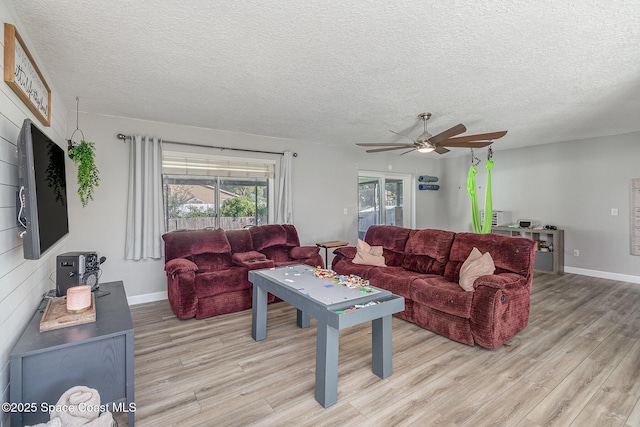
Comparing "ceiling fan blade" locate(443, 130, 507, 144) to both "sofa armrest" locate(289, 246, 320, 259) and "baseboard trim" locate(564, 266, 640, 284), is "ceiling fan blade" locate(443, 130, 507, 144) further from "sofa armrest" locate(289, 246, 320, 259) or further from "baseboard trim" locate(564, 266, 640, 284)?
"baseboard trim" locate(564, 266, 640, 284)

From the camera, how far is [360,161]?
20.0 feet

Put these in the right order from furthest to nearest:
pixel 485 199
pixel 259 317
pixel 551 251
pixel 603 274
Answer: pixel 485 199 < pixel 551 251 < pixel 603 274 < pixel 259 317

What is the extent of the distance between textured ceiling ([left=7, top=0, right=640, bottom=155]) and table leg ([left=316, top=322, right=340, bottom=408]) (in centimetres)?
195

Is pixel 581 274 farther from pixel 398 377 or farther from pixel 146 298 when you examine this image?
pixel 146 298

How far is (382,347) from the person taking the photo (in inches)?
90.5

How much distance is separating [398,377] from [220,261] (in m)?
2.63

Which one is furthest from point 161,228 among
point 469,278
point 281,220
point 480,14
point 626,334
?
point 626,334

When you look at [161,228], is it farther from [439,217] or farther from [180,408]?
[439,217]

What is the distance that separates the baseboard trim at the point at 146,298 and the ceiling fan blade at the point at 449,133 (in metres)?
3.94

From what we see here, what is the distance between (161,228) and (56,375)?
105 inches

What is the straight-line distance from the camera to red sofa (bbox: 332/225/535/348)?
271 cm

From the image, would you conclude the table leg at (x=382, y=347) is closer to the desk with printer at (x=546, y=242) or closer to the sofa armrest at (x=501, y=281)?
the sofa armrest at (x=501, y=281)

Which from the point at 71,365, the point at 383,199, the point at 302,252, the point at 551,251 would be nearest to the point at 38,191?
the point at 71,365

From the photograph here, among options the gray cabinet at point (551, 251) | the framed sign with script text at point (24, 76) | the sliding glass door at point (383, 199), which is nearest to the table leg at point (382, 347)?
the framed sign with script text at point (24, 76)
